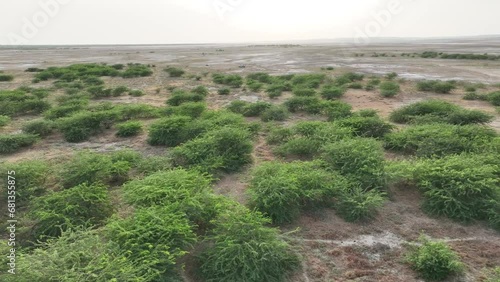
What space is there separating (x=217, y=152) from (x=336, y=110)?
19.9 feet

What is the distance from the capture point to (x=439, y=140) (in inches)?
321

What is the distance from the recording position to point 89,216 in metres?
5.47

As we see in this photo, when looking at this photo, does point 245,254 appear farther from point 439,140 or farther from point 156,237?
point 439,140

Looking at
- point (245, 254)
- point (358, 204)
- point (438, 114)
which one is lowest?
point (358, 204)

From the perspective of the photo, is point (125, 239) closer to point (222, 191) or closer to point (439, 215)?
point (222, 191)

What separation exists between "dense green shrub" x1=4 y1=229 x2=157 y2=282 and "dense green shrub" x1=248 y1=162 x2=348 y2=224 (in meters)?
2.40

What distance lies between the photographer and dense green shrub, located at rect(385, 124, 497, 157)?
795cm

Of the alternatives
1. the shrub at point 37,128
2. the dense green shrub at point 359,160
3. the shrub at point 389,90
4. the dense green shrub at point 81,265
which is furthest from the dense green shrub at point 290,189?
the shrub at point 389,90

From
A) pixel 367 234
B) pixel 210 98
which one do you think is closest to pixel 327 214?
pixel 367 234

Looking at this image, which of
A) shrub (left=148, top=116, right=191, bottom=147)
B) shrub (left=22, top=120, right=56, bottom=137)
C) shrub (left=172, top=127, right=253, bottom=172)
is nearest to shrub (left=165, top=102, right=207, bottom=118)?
shrub (left=148, top=116, right=191, bottom=147)

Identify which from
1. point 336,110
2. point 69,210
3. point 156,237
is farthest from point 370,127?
point 69,210

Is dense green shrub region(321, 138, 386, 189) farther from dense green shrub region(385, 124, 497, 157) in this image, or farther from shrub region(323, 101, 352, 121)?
shrub region(323, 101, 352, 121)

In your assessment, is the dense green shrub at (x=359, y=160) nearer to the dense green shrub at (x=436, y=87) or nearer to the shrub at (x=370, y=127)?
the shrub at (x=370, y=127)

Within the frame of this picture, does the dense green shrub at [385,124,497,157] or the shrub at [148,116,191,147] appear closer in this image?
the dense green shrub at [385,124,497,157]
